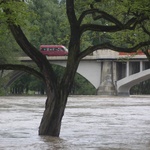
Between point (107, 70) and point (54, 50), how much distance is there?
753cm

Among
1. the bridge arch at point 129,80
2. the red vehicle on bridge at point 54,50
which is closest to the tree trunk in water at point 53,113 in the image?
the bridge arch at point 129,80

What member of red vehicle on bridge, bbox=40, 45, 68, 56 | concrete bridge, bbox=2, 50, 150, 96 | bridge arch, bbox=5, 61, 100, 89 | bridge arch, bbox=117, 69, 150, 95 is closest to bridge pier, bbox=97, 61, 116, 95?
concrete bridge, bbox=2, 50, 150, 96

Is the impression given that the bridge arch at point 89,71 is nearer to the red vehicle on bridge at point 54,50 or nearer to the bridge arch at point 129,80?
the red vehicle on bridge at point 54,50

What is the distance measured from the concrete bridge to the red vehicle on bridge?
0.67m

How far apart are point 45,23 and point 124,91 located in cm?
1429

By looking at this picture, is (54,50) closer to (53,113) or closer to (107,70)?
(107,70)

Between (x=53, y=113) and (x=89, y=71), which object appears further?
(x=89, y=71)

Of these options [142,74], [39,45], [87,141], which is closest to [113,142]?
[87,141]

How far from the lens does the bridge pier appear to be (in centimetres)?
7981

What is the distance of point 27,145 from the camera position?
54.3 feet

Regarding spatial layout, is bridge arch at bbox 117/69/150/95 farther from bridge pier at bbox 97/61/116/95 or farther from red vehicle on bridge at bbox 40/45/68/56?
red vehicle on bridge at bbox 40/45/68/56

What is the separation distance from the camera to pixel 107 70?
80.0 meters

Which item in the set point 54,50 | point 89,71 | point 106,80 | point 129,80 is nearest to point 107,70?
point 106,80

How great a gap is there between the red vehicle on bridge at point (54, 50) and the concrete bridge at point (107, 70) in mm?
673
